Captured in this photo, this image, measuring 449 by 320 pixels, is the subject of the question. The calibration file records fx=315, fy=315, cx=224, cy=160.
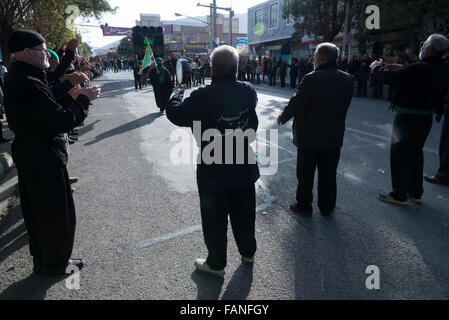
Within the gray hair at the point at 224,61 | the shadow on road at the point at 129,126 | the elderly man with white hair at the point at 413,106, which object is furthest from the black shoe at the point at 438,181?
the shadow on road at the point at 129,126

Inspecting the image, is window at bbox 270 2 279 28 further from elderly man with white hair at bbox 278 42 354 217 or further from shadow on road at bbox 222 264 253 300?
shadow on road at bbox 222 264 253 300

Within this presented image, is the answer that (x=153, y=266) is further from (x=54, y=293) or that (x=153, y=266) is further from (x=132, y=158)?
(x=132, y=158)

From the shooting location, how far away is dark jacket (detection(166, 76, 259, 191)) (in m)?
2.39

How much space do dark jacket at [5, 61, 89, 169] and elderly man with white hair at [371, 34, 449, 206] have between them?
11.4 feet

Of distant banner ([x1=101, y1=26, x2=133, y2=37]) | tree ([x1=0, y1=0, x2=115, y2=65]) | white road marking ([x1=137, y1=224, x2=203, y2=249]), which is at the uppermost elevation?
distant banner ([x1=101, y1=26, x2=133, y2=37])

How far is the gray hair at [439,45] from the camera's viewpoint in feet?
11.6

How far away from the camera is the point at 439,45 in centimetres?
353

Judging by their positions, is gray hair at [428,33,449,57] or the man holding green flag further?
the man holding green flag

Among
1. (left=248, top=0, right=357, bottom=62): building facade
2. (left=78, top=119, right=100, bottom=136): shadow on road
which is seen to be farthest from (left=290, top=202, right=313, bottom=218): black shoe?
(left=248, top=0, right=357, bottom=62): building facade

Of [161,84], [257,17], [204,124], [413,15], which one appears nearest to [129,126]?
[161,84]

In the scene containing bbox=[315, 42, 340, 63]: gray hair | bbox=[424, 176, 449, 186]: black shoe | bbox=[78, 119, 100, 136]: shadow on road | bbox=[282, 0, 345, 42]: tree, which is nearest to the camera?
bbox=[315, 42, 340, 63]: gray hair

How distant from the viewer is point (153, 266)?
2.85 metres
